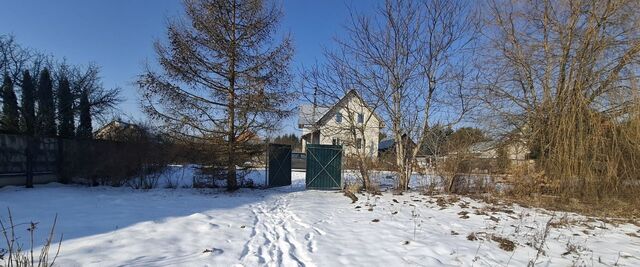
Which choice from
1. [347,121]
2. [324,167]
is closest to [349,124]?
[347,121]

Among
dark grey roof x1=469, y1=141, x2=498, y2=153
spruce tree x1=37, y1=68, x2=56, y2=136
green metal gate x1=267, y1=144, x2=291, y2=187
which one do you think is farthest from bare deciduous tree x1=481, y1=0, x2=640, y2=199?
spruce tree x1=37, y1=68, x2=56, y2=136

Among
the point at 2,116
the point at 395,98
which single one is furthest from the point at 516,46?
the point at 2,116

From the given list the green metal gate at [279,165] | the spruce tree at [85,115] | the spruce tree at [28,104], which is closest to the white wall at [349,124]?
the green metal gate at [279,165]

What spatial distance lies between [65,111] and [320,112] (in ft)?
35.9

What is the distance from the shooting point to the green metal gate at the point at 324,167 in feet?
47.7

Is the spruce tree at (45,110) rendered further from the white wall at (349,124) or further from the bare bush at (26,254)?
the white wall at (349,124)

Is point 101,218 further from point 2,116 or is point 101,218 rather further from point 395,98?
point 2,116

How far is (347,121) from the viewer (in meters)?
14.7

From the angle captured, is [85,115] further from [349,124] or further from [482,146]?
[482,146]

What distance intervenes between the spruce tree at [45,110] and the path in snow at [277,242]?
1073cm

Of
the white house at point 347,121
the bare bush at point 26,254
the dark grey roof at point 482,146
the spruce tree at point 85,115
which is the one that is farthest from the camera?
the spruce tree at point 85,115

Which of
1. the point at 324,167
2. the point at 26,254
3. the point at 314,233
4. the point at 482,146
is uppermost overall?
the point at 482,146

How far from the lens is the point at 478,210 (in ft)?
30.2

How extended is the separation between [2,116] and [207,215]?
13.4m
